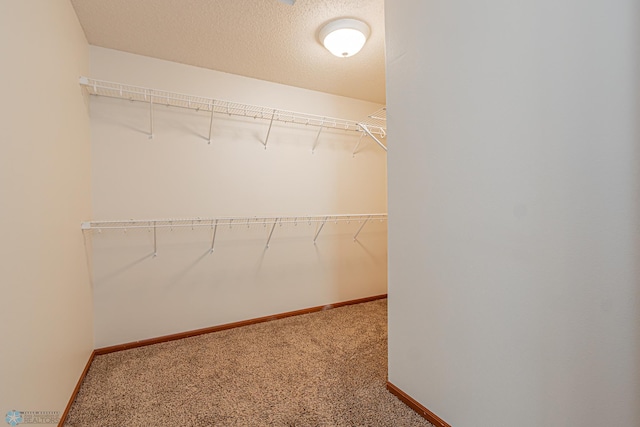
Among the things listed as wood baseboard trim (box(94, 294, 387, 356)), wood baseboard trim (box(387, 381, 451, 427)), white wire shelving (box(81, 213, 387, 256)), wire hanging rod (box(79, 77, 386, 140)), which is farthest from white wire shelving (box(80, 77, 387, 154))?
wood baseboard trim (box(94, 294, 387, 356))

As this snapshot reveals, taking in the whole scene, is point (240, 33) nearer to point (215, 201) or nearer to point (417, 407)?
point (215, 201)

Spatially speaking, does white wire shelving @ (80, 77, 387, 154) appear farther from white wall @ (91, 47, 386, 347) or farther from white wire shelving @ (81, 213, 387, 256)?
white wire shelving @ (81, 213, 387, 256)

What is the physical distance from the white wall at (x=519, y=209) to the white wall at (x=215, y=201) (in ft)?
4.73

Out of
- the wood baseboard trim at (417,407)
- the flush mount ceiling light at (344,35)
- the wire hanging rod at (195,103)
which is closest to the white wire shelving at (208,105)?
the wire hanging rod at (195,103)

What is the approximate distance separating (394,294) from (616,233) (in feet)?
3.26

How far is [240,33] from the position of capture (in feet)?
6.48

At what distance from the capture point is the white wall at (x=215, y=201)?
2137mm

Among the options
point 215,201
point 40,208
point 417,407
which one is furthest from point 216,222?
point 417,407

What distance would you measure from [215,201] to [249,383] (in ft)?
4.76

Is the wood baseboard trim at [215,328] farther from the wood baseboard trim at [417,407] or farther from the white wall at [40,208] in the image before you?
the wood baseboard trim at [417,407]

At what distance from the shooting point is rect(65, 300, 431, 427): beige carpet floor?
1.45 metres

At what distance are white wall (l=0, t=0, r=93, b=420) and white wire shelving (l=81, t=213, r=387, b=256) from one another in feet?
0.99

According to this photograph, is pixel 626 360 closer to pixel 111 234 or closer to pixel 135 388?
pixel 135 388

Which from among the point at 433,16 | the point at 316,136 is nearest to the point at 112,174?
the point at 316,136
